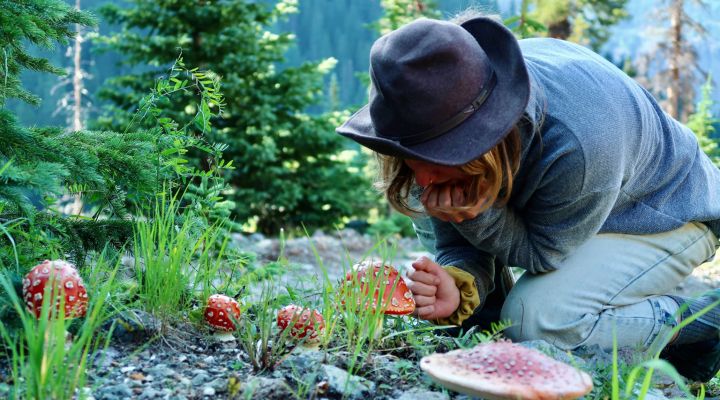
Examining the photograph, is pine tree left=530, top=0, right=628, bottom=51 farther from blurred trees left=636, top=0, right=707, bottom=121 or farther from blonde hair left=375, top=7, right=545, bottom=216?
blonde hair left=375, top=7, right=545, bottom=216

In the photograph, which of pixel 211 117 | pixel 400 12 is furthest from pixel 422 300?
pixel 400 12

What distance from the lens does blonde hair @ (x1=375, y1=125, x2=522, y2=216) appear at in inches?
83.0

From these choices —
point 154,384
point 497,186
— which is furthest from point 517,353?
point 154,384

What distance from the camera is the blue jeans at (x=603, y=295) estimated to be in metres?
2.59

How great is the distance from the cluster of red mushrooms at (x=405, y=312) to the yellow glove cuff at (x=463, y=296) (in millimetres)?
361

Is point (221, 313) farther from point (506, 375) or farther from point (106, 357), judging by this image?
point (506, 375)

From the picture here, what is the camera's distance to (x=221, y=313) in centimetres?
212

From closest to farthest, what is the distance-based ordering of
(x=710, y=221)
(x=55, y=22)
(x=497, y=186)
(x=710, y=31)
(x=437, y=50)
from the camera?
(x=437, y=50)
(x=497, y=186)
(x=55, y=22)
(x=710, y=221)
(x=710, y=31)

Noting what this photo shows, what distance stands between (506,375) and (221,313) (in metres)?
0.99

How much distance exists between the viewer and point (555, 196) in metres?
2.34

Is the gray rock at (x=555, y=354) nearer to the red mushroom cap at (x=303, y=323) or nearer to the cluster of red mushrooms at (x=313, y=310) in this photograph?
the cluster of red mushrooms at (x=313, y=310)

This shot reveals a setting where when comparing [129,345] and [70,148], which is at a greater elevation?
[70,148]

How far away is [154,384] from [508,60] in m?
1.31

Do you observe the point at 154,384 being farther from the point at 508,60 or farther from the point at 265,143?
the point at 265,143
